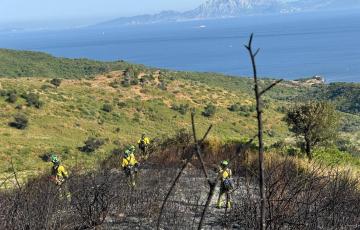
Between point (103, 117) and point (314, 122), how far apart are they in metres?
30.7

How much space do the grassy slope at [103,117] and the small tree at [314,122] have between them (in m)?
8.90

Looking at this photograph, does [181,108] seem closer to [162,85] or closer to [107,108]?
[107,108]

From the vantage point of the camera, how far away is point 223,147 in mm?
16703

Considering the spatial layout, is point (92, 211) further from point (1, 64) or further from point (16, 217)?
point (1, 64)

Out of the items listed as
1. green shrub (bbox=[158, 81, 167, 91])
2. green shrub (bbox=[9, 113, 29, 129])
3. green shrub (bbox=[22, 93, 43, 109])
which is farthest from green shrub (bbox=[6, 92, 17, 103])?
green shrub (bbox=[158, 81, 167, 91])

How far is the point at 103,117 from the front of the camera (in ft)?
164

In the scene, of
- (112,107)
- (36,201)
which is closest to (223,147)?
(36,201)

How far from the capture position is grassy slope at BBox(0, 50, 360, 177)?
3681cm

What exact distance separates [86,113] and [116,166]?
32280mm

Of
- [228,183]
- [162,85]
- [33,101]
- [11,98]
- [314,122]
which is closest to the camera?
[228,183]

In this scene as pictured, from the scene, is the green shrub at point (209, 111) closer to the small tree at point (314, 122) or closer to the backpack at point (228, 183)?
the small tree at point (314, 122)

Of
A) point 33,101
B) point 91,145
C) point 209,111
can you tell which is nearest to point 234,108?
point 209,111

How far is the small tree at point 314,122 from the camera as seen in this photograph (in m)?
21.6

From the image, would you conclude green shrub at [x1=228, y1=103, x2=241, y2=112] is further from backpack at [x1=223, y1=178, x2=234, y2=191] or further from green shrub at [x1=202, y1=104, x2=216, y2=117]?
backpack at [x1=223, y1=178, x2=234, y2=191]
